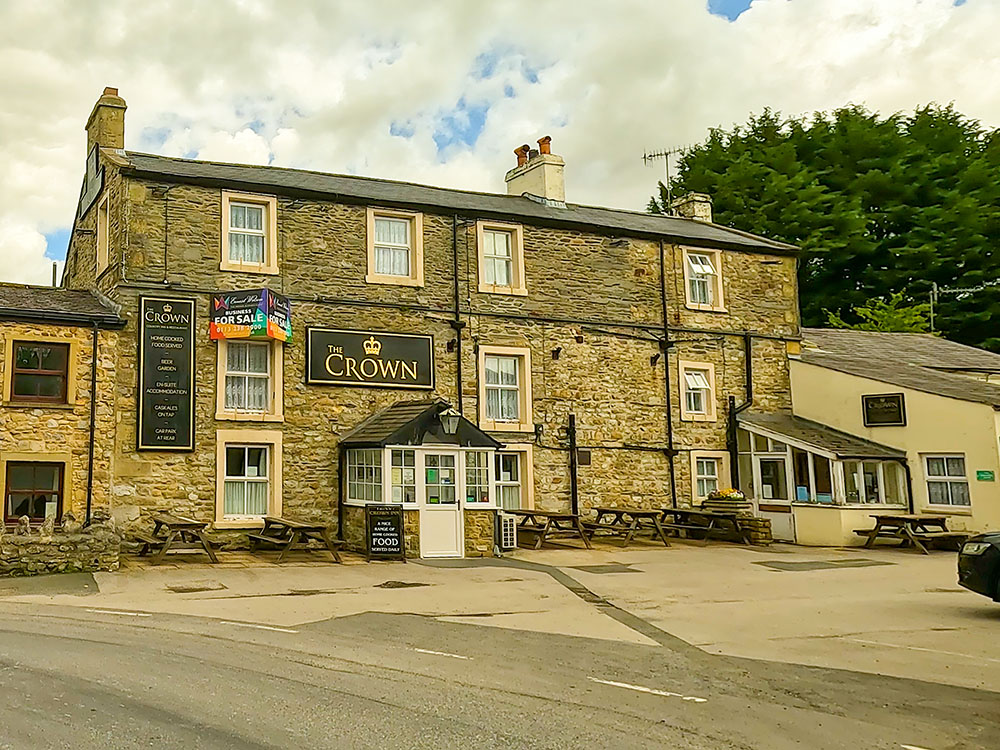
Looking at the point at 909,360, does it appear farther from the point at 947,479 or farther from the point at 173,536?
the point at 173,536

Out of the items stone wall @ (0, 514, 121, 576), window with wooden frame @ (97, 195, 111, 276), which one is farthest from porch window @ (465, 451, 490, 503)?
window with wooden frame @ (97, 195, 111, 276)

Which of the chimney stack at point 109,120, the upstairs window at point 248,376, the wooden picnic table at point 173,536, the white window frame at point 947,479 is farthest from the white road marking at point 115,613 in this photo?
the white window frame at point 947,479

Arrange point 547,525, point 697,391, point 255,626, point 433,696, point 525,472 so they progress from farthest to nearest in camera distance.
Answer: point 697,391 → point 525,472 → point 547,525 → point 255,626 → point 433,696

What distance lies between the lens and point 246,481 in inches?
Result: 758

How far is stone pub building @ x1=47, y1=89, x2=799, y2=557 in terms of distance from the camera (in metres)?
18.9

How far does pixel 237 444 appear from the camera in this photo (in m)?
Result: 19.2

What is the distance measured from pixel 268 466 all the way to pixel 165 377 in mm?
2675

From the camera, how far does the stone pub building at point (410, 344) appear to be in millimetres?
18875

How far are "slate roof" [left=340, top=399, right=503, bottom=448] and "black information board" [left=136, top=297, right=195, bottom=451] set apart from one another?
324 centimetres

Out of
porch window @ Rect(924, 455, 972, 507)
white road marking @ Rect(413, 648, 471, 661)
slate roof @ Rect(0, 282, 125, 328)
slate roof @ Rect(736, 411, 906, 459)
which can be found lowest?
white road marking @ Rect(413, 648, 471, 661)

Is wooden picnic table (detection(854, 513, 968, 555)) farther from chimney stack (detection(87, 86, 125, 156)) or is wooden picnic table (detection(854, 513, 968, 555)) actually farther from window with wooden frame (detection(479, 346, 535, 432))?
chimney stack (detection(87, 86, 125, 156))

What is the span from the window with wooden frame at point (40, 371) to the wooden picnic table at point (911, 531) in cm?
1694

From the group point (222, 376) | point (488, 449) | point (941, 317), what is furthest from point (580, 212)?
point (941, 317)

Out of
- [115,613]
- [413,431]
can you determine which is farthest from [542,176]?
[115,613]
